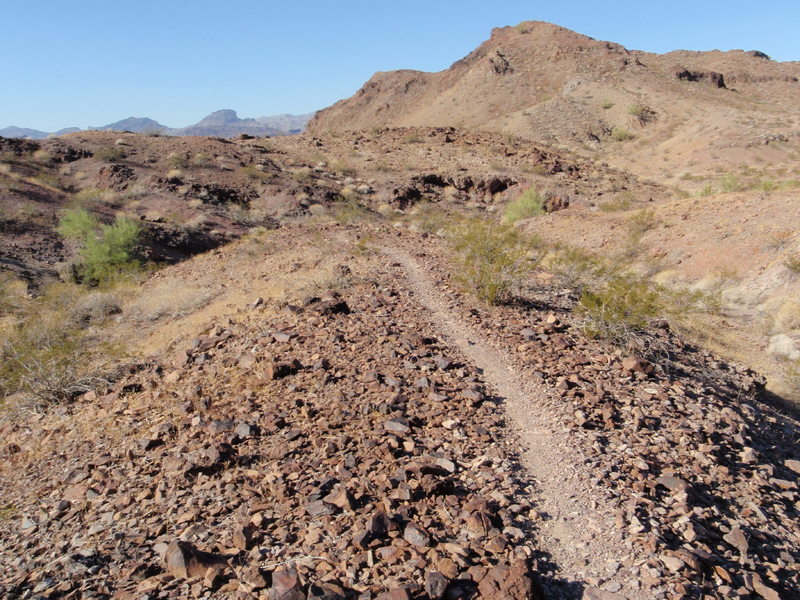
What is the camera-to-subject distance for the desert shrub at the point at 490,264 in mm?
8898

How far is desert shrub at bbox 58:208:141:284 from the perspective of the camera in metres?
15.3

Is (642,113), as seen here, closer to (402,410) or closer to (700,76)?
(700,76)

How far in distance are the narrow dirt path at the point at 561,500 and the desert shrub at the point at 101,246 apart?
13334 millimetres

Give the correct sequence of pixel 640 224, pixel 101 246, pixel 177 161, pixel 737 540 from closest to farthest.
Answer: pixel 737 540 < pixel 101 246 < pixel 640 224 < pixel 177 161

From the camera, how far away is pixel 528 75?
54062 mm

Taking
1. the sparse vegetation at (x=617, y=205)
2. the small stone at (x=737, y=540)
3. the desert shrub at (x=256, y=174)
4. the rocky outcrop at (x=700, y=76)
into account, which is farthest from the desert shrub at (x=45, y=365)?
the rocky outcrop at (x=700, y=76)

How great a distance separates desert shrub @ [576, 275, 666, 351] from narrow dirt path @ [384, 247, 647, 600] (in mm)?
1733

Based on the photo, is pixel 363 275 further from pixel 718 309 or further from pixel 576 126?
pixel 576 126

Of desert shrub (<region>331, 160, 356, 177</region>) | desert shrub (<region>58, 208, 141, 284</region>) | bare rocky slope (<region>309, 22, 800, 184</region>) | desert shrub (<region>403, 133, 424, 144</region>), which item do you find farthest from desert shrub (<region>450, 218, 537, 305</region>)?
desert shrub (<region>403, 133, 424, 144</region>)

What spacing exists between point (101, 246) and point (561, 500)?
16470 mm

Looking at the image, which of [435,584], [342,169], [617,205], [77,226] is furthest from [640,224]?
[77,226]

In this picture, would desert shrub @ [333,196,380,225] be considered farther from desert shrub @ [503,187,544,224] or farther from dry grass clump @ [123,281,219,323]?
dry grass clump @ [123,281,219,323]

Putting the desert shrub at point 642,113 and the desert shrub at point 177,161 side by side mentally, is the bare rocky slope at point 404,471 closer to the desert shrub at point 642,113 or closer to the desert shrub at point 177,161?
the desert shrub at point 177,161

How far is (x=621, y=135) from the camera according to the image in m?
40.9
